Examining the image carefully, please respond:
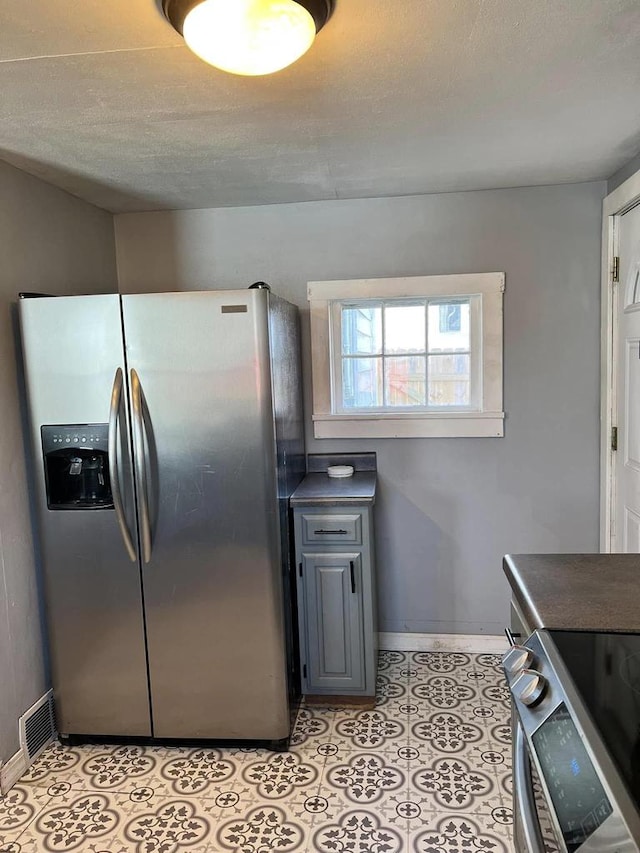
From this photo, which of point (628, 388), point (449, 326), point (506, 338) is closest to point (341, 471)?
point (449, 326)

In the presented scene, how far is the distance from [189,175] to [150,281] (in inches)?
29.7

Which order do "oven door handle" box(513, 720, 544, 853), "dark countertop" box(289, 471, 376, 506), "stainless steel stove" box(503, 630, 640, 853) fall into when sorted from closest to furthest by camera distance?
"stainless steel stove" box(503, 630, 640, 853), "oven door handle" box(513, 720, 544, 853), "dark countertop" box(289, 471, 376, 506)

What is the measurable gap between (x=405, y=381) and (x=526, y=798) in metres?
2.07

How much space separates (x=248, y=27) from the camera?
3.96 feet

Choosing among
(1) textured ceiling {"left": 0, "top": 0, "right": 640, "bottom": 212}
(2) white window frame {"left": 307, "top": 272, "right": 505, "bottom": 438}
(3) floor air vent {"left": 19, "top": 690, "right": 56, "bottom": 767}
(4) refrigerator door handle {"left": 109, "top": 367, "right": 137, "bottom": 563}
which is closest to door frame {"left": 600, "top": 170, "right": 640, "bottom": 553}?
(1) textured ceiling {"left": 0, "top": 0, "right": 640, "bottom": 212}

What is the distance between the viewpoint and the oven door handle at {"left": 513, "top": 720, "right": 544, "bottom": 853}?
981 millimetres

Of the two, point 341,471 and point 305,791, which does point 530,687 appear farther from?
point 341,471

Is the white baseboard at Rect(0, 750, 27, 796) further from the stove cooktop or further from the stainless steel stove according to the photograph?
the stove cooktop

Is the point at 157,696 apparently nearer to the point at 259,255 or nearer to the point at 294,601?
the point at 294,601

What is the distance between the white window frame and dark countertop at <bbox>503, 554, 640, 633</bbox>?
4.39ft

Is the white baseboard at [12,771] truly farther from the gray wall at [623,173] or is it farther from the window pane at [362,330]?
the gray wall at [623,173]

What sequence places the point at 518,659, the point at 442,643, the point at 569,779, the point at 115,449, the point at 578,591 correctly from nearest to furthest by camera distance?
the point at 569,779, the point at 518,659, the point at 578,591, the point at 115,449, the point at 442,643

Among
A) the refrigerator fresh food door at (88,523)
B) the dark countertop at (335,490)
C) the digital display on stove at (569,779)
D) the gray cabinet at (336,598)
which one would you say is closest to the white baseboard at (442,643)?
the gray cabinet at (336,598)

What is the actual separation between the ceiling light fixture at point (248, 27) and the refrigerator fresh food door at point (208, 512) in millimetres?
882
